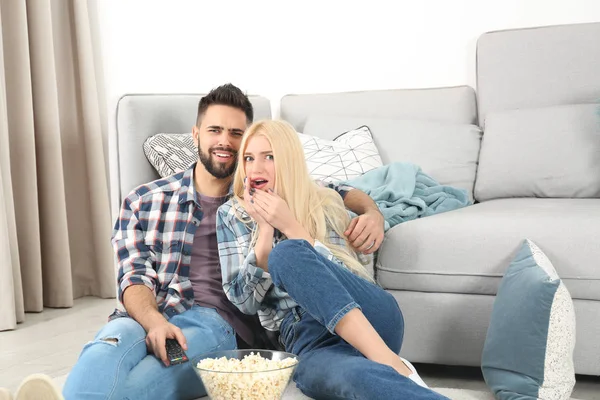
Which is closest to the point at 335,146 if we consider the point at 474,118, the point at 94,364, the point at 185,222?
the point at 474,118

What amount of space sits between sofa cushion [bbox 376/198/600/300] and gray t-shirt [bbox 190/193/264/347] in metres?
0.39

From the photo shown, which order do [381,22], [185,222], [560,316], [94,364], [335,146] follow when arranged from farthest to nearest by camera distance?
[381,22]
[335,146]
[185,222]
[560,316]
[94,364]

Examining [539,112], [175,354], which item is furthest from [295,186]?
[539,112]

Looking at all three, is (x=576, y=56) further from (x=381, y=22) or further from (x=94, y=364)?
(x=94, y=364)

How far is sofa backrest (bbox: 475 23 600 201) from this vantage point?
2.65 meters

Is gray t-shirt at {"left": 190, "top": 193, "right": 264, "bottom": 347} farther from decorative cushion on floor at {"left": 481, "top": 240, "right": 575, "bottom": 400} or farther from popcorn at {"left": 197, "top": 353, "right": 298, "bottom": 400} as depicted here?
decorative cushion on floor at {"left": 481, "top": 240, "right": 575, "bottom": 400}

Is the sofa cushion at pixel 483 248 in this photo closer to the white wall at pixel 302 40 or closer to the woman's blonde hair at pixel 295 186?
the woman's blonde hair at pixel 295 186

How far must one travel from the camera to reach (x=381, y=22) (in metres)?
3.32

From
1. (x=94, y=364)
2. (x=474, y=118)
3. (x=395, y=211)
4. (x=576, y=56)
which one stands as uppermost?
(x=576, y=56)

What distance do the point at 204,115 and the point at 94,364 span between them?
2.54 ft

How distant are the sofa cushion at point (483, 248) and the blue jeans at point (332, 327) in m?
0.26

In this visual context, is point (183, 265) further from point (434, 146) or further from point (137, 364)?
point (434, 146)

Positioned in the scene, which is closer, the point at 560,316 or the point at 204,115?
the point at 560,316

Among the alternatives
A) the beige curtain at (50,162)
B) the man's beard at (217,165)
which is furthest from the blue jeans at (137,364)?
A: the beige curtain at (50,162)
